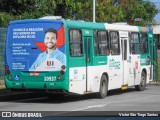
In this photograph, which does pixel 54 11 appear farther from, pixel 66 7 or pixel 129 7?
pixel 129 7

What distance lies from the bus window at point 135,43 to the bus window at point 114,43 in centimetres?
164

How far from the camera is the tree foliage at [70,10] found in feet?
102

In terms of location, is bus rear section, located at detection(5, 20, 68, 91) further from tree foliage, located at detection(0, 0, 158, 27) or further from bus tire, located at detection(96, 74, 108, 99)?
tree foliage, located at detection(0, 0, 158, 27)

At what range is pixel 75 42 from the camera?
17.3m

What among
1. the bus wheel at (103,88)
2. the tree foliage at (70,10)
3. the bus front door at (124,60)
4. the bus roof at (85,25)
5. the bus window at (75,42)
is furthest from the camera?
the tree foliage at (70,10)

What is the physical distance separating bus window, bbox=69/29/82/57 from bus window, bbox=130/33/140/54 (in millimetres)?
5000

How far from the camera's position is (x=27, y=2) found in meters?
31.4

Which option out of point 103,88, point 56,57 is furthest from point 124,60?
point 56,57

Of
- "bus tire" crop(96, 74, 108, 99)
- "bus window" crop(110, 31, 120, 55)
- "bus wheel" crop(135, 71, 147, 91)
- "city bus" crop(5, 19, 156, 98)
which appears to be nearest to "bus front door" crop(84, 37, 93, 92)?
"city bus" crop(5, 19, 156, 98)

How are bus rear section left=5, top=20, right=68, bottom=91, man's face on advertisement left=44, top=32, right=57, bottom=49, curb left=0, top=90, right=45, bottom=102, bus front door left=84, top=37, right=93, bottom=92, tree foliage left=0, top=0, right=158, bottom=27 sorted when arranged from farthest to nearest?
tree foliage left=0, top=0, right=158, bottom=27
curb left=0, top=90, right=45, bottom=102
bus front door left=84, top=37, right=93, bottom=92
man's face on advertisement left=44, top=32, right=57, bottom=49
bus rear section left=5, top=20, right=68, bottom=91

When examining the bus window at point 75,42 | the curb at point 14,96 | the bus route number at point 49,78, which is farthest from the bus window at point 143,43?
the bus route number at point 49,78

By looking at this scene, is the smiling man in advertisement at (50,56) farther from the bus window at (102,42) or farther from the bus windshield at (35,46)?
the bus window at (102,42)

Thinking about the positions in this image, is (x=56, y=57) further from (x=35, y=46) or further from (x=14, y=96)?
(x=14, y=96)

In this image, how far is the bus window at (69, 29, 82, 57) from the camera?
670 inches
